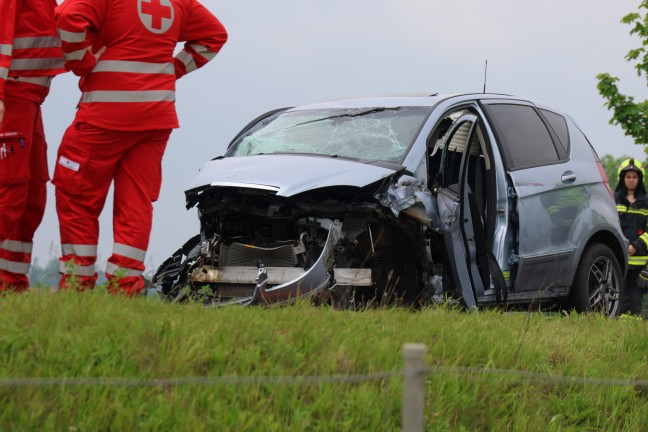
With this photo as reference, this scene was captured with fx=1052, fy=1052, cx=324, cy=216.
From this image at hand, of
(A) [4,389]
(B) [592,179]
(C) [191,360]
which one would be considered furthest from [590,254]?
(A) [4,389]

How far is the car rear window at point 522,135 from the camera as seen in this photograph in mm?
8422

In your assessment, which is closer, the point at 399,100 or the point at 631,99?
the point at 399,100

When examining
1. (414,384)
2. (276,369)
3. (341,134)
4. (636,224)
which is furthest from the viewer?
(636,224)

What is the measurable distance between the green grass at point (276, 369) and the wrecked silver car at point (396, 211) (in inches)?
35.2

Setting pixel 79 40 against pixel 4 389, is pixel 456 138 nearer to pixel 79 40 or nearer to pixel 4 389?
pixel 79 40

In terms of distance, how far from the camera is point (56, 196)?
6938 millimetres

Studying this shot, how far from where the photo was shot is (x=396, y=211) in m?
6.89

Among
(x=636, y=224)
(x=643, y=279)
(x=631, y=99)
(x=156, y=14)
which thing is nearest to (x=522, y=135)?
(x=156, y=14)

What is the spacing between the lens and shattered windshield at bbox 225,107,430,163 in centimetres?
767

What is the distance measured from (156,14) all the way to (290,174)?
1370 mm

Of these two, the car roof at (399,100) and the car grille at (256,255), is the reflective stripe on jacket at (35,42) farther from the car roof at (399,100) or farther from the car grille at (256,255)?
the car roof at (399,100)

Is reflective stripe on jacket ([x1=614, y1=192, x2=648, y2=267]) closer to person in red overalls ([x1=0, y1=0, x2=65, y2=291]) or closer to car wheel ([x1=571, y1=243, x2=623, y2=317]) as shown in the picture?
car wheel ([x1=571, y1=243, x2=623, y2=317])

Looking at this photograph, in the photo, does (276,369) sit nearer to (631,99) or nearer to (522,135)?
(522,135)

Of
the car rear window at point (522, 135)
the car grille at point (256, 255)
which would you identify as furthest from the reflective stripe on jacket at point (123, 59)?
the car rear window at point (522, 135)
